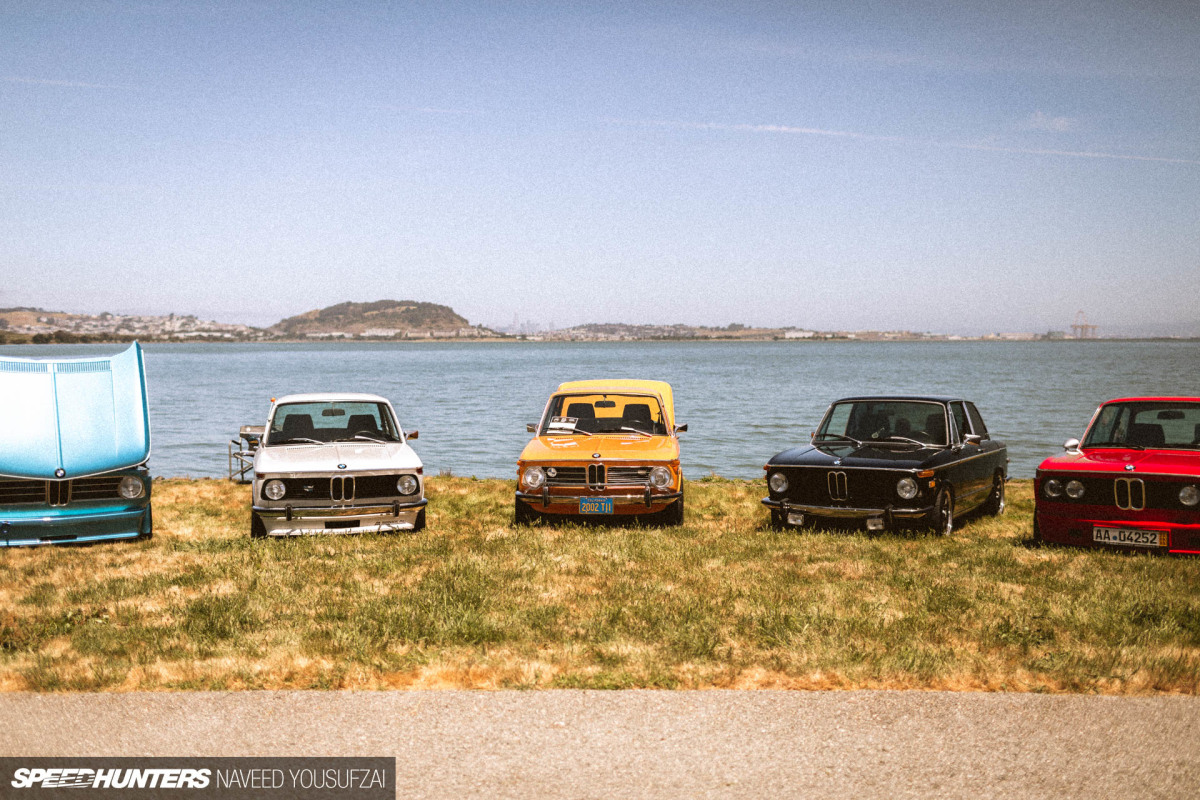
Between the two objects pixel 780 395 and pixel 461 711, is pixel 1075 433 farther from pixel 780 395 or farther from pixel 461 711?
pixel 461 711

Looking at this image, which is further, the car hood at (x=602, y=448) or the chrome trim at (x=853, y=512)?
the car hood at (x=602, y=448)

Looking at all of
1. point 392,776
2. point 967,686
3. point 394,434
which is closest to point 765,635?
point 967,686

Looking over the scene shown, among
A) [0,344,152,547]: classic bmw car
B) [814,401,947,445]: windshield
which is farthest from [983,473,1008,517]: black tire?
[0,344,152,547]: classic bmw car

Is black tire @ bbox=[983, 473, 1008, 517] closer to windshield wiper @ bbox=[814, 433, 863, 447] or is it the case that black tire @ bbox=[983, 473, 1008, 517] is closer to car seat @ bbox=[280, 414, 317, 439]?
windshield wiper @ bbox=[814, 433, 863, 447]

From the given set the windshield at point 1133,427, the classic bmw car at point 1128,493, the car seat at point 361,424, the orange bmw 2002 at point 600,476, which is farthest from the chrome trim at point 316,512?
the windshield at point 1133,427

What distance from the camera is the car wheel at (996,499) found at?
41.9ft

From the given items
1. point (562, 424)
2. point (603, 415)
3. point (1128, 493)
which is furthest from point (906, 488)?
point (562, 424)

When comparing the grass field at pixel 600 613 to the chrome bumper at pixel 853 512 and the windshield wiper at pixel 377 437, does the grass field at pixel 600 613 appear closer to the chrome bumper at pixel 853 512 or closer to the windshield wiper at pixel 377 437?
the chrome bumper at pixel 853 512

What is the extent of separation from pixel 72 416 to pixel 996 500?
11811 mm

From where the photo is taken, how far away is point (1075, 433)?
107 feet

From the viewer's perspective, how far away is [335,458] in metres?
10.4

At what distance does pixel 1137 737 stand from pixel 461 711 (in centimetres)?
356

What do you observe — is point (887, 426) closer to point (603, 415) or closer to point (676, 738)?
point (603, 415)

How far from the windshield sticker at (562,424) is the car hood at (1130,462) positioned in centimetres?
555
